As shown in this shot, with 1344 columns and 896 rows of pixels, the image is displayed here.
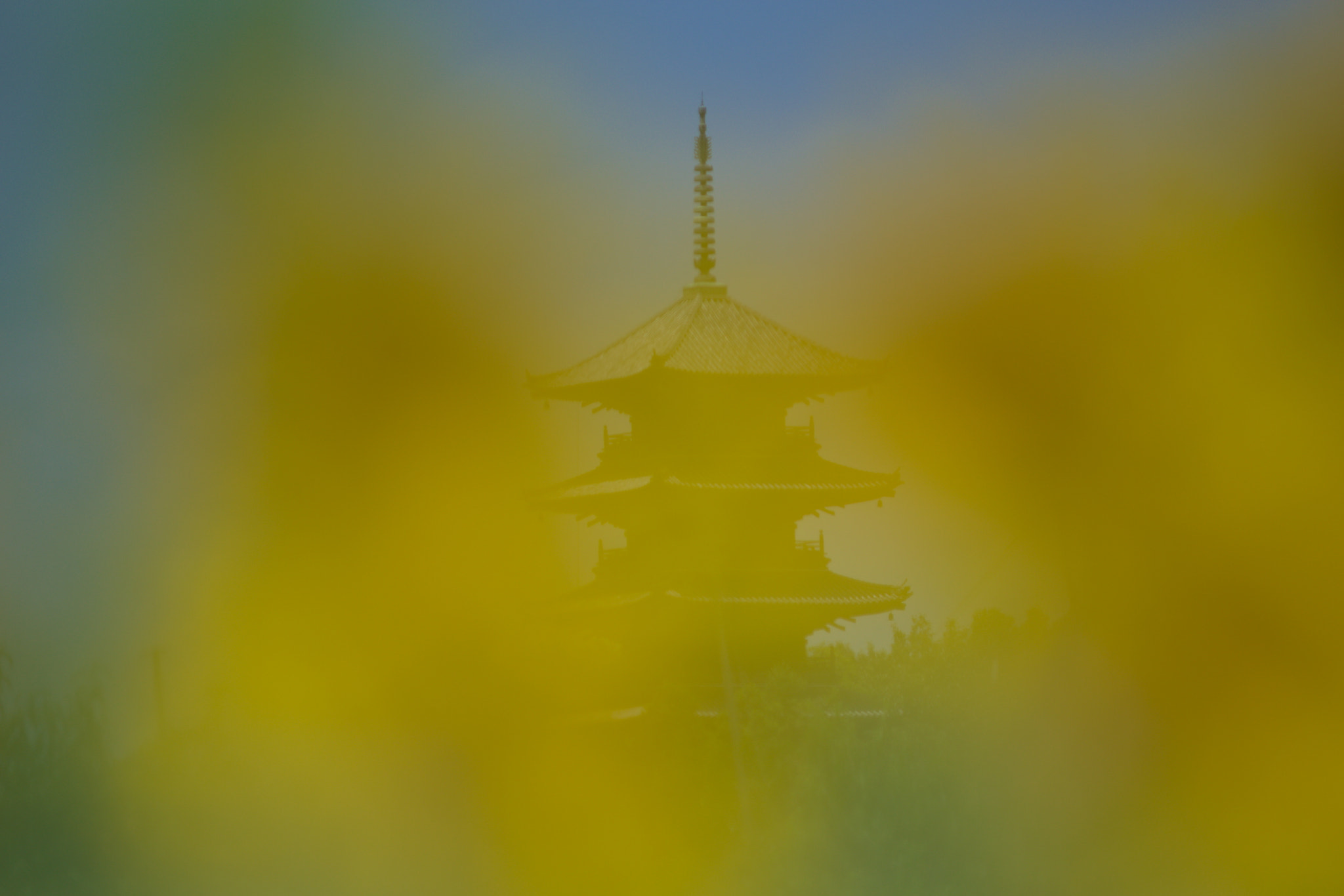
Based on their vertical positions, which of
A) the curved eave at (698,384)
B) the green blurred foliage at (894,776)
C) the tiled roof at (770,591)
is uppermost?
the curved eave at (698,384)

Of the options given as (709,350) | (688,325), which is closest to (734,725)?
(709,350)

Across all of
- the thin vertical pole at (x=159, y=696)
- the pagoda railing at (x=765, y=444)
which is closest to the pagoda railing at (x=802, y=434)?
the pagoda railing at (x=765, y=444)

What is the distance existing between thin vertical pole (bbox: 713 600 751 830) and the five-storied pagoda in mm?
129

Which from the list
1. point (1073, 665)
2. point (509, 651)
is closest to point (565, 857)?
point (509, 651)

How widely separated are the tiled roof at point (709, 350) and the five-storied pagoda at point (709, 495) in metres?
0.03

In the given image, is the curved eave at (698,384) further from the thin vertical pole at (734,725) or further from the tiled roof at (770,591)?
the thin vertical pole at (734,725)

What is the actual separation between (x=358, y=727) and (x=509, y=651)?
9.13 ft

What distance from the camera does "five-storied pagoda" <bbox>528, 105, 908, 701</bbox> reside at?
2547 centimetres

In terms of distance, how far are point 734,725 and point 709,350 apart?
703 cm

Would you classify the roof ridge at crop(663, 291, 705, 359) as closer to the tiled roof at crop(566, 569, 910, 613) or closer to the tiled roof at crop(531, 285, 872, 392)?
the tiled roof at crop(531, 285, 872, 392)

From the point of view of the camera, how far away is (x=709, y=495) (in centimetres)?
2631

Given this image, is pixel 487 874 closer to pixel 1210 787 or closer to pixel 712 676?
pixel 712 676

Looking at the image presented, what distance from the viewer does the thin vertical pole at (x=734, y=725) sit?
2208cm

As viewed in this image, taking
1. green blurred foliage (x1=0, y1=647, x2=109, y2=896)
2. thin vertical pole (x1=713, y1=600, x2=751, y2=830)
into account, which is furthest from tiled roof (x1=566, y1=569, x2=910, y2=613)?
green blurred foliage (x1=0, y1=647, x2=109, y2=896)
